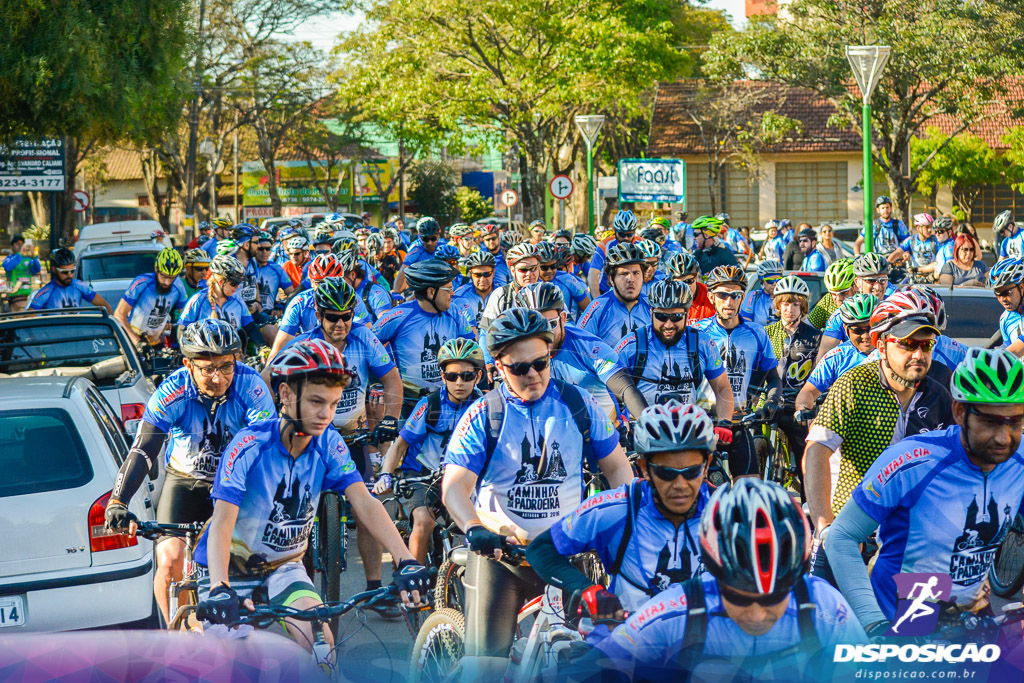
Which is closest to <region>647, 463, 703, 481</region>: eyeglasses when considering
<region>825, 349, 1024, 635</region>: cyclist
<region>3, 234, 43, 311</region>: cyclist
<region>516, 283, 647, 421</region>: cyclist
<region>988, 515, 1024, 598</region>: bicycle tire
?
<region>825, 349, 1024, 635</region>: cyclist

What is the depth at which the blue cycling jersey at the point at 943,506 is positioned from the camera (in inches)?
163

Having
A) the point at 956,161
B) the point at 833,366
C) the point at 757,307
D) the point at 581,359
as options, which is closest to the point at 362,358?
the point at 581,359

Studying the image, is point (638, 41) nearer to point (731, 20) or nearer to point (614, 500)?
point (731, 20)

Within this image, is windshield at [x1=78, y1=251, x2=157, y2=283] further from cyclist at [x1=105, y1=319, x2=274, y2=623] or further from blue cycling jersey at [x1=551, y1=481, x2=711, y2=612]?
blue cycling jersey at [x1=551, y1=481, x2=711, y2=612]

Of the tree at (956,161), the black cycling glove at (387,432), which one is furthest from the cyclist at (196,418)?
the tree at (956,161)

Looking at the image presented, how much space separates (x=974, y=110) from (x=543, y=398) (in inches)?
1133

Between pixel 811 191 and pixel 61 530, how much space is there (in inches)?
1842

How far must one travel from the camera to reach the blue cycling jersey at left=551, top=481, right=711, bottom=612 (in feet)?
13.3

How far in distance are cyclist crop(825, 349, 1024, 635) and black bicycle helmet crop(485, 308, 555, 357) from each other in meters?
1.52

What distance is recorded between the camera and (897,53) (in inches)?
1151

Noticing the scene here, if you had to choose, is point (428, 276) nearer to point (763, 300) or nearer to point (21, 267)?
point (763, 300)

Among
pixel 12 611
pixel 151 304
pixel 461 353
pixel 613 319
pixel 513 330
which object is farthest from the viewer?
pixel 151 304

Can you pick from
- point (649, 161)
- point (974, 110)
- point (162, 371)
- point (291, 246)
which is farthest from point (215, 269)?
point (974, 110)

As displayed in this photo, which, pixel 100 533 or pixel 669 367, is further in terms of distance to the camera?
pixel 669 367
